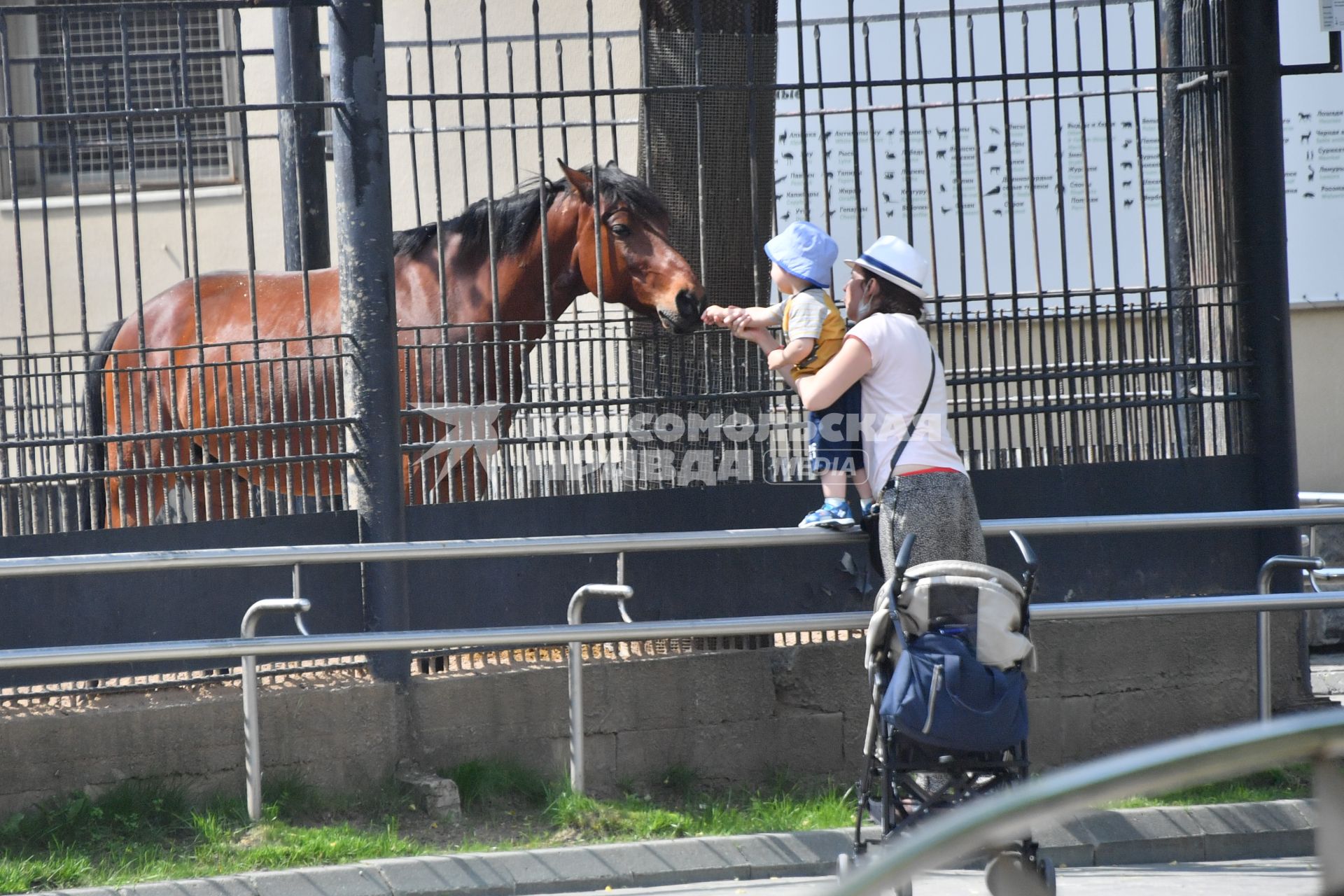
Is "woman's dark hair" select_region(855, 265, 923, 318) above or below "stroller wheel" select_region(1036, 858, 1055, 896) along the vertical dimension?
above

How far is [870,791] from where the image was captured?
4.67 m

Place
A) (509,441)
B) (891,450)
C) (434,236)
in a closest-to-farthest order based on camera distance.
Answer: (891,450) → (509,441) → (434,236)

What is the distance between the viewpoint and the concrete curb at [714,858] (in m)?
4.96

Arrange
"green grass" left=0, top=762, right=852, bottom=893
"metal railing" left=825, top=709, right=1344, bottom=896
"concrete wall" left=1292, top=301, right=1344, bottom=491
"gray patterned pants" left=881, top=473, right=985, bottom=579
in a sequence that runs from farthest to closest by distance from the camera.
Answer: "concrete wall" left=1292, top=301, right=1344, bottom=491 → "green grass" left=0, top=762, right=852, bottom=893 → "gray patterned pants" left=881, top=473, right=985, bottom=579 → "metal railing" left=825, top=709, right=1344, bottom=896

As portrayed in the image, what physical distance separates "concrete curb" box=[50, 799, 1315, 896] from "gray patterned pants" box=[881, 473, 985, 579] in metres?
1.13

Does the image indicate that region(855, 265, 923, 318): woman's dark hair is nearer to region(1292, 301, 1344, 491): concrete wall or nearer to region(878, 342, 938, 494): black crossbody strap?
region(878, 342, 938, 494): black crossbody strap

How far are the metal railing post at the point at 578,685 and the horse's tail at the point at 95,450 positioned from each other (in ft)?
6.12

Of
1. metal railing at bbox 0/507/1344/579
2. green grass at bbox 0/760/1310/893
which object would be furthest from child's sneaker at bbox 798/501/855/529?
green grass at bbox 0/760/1310/893

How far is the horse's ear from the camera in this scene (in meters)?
6.60

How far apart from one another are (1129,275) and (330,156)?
5.08 meters

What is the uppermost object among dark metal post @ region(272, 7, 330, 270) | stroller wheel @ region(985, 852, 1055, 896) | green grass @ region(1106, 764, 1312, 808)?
dark metal post @ region(272, 7, 330, 270)

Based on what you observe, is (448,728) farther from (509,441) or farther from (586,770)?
(509,441)

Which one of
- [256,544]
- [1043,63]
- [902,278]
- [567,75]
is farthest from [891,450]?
[567,75]

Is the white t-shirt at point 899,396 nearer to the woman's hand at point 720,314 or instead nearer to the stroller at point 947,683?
the stroller at point 947,683
